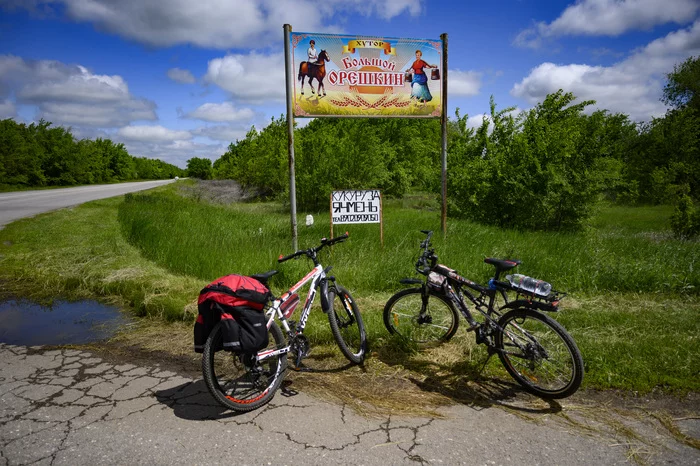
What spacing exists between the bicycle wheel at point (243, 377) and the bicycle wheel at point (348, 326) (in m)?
0.57

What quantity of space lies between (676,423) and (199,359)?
165 inches

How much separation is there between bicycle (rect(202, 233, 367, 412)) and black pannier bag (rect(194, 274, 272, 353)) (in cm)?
9

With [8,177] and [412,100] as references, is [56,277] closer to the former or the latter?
[412,100]

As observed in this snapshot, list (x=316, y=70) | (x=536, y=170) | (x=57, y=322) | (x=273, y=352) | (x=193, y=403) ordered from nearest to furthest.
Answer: (x=193, y=403) → (x=273, y=352) → (x=57, y=322) → (x=316, y=70) → (x=536, y=170)

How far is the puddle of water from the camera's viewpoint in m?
5.02

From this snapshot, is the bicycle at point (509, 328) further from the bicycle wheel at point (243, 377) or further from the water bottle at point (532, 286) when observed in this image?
the bicycle wheel at point (243, 377)

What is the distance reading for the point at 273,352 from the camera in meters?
3.65

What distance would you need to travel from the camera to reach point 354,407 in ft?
11.3

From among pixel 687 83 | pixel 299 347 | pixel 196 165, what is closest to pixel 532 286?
pixel 299 347

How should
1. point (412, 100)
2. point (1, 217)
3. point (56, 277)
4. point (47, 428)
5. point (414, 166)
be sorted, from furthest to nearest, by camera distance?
point (414, 166), point (1, 217), point (412, 100), point (56, 277), point (47, 428)

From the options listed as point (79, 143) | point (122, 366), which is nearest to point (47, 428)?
point (122, 366)

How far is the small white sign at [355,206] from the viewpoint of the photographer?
7801 mm

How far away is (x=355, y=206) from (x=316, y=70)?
2.59 metres

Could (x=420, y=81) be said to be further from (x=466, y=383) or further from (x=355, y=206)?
(x=466, y=383)
